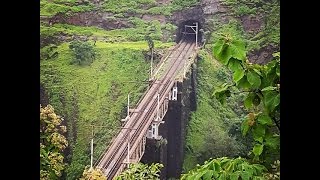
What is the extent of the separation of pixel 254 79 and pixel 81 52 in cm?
65

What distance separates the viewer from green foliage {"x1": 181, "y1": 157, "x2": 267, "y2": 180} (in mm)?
1316

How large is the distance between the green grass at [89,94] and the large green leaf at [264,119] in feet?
1.52

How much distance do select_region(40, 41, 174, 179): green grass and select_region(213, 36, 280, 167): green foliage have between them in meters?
0.37

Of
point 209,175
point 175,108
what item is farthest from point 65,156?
point 209,175

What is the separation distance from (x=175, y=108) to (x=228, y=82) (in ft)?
0.79

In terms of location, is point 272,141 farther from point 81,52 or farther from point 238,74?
point 81,52

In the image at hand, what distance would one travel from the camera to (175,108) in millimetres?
1639

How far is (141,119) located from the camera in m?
1.61

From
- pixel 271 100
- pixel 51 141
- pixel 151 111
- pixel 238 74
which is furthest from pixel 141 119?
pixel 271 100

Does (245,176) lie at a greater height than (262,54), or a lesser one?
lesser

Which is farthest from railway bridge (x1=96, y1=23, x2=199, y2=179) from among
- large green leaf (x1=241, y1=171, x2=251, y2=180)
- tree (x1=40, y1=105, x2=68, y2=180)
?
large green leaf (x1=241, y1=171, x2=251, y2=180)

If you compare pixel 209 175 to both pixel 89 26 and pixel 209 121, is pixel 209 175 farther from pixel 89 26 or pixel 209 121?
pixel 89 26

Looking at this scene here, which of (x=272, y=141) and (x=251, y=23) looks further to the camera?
(x=251, y=23)

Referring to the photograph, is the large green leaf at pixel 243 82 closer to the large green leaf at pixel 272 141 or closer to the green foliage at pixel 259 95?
the green foliage at pixel 259 95
